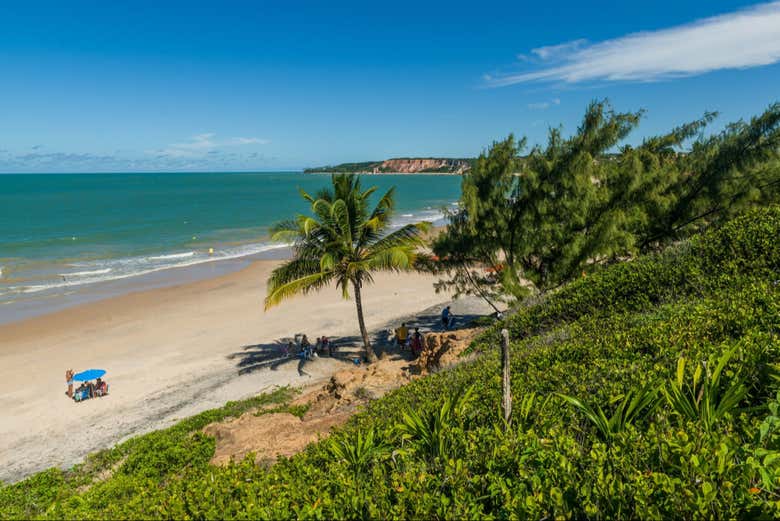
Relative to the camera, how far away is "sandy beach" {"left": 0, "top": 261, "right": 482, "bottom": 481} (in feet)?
39.5

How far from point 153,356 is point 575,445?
18.5 metres

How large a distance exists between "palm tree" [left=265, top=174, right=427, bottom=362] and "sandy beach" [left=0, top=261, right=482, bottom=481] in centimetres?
349

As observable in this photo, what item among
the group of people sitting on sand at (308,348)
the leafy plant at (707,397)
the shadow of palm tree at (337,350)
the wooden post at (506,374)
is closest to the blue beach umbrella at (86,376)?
the shadow of palm tree at (337,350)

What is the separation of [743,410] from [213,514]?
161 inches

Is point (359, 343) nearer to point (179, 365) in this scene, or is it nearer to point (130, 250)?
point (179, 365)

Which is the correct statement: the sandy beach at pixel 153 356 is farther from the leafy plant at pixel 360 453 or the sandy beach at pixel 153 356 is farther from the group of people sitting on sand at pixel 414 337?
the leafy plant at pixel 360 453

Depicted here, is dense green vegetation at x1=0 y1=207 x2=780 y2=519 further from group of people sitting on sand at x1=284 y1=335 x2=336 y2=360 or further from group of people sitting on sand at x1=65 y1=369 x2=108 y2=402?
group of people sitting on sand at x1=284 y1=335 x2=336 y2=360

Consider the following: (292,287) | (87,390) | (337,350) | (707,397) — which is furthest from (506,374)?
(87,390)

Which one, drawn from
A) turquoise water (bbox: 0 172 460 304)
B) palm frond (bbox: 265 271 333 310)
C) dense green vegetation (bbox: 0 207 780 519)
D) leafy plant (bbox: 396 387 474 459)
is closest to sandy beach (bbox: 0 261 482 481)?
palm frond (bbox: 265 271 333 310)

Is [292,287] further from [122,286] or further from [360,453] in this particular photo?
[122,286]

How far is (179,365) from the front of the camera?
16.7m

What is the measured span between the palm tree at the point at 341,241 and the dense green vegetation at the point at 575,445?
267 inches

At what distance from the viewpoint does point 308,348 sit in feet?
53.3

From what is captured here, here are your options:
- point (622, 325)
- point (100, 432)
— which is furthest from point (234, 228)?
point (622, 325)
